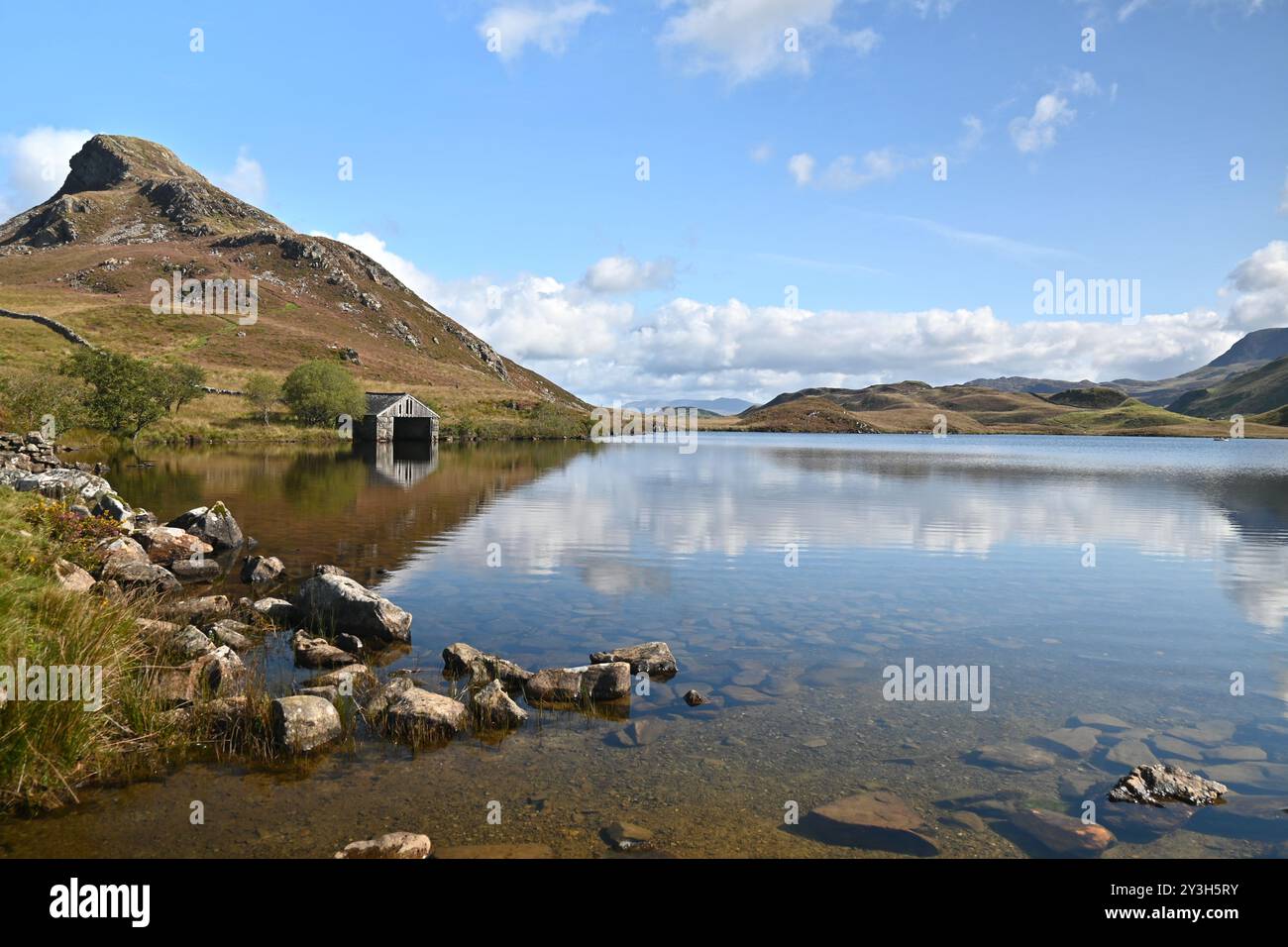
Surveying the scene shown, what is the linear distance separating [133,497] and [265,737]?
31804 mm

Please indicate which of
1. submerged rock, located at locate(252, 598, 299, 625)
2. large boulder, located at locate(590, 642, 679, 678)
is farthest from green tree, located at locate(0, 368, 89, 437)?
large boulder, located at locate(590, 642, 679, 678)

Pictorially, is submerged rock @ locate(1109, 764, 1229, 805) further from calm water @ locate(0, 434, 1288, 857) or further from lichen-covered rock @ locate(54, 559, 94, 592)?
lichen-covered rock @ locate(54, 559, 94, 592)

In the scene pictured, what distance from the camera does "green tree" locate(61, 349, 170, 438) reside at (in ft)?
218

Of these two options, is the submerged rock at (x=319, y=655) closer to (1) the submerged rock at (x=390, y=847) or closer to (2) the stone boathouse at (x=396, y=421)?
(1) the submerged rock at (x=390, y=847)

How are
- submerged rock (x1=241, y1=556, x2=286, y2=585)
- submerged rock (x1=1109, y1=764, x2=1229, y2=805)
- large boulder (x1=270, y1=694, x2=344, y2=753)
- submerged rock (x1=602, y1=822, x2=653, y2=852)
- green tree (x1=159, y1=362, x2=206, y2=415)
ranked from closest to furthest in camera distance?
1. submerged rock (x1=602, y1=822, x2=653, y2=852)
2. submerged rock (x1=1109, y1=764, x2=1229, y2=805)
3. large boulder (x1=270, y1=694, x2=344, y2=753)
4. submerged rock (x1=241, y1=556, x2=286, y2=585)
5. green tree (x1=159, y1=362, x2=206, y2=415)

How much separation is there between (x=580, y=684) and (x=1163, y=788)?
332 inches

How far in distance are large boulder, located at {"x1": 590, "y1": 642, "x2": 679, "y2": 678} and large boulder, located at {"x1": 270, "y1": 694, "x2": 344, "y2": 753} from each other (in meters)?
4.77

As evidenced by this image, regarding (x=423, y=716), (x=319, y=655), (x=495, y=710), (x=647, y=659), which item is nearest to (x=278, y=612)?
(x=319, y=655)

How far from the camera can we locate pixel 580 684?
12508 mm

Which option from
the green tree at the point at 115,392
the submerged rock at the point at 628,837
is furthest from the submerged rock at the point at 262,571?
the green tree at the point at 115,392

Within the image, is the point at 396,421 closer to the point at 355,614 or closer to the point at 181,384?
the point at 181,384

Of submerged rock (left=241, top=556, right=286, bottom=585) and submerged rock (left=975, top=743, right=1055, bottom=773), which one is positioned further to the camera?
submerged rock (left=241, top=556, right=286, bottom=585)

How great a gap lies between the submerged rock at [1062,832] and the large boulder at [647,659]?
645cm
